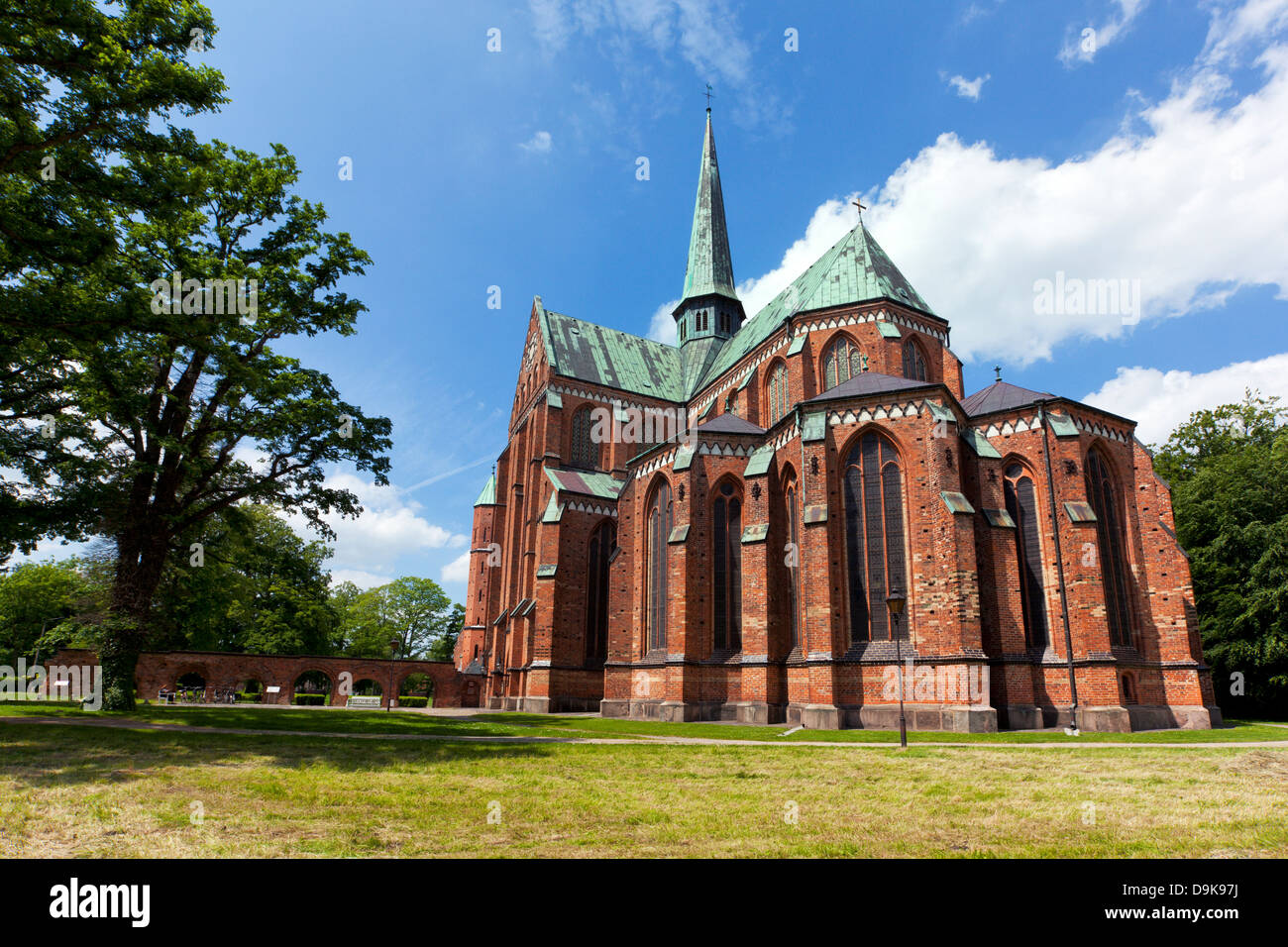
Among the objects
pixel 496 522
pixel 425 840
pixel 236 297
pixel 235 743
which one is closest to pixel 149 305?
pixel 236 297

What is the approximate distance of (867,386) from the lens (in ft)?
78.7

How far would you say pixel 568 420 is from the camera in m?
37.3

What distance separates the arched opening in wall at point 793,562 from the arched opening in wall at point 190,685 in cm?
3218

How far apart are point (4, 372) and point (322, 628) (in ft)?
124

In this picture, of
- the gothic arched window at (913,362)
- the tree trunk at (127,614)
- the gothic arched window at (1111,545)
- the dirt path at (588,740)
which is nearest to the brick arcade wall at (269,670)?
the tree trunk at (127,614)

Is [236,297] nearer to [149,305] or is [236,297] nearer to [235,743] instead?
[149,305]

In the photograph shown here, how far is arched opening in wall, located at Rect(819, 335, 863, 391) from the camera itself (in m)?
28.5

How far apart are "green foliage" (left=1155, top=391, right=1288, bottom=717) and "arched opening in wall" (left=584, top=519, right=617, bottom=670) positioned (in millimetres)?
25405

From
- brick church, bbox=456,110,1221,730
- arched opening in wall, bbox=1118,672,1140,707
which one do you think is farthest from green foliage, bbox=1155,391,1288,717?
arched opening in wall, bbox=1118,672,1140,707

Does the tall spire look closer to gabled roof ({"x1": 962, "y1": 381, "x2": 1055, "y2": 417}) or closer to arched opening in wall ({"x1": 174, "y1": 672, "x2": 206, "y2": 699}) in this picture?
gabled roof ({"x1": 962, "y1": 381, "x2": 1055, "y2": 417})

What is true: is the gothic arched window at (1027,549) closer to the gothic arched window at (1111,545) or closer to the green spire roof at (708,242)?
the gothic arched window at (1111,545)

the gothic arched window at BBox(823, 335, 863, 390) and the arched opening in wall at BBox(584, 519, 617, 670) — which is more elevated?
the gothic arched window at BBox(823, 335, 863, 390)

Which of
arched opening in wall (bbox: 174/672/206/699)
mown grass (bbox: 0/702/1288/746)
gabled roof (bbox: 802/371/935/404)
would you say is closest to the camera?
mown grass (bbox: 0/702/1288/746)
